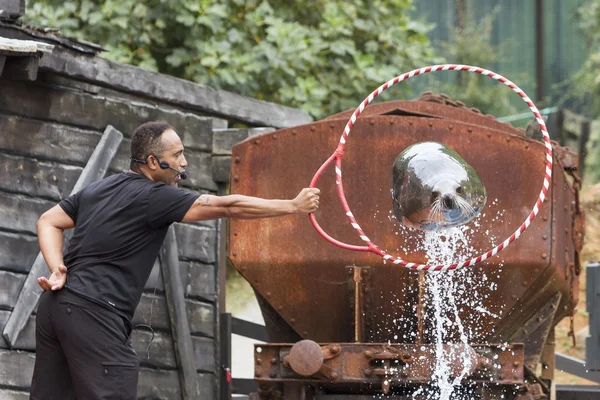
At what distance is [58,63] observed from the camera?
7449 mm

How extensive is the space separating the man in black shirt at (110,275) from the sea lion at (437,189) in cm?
82

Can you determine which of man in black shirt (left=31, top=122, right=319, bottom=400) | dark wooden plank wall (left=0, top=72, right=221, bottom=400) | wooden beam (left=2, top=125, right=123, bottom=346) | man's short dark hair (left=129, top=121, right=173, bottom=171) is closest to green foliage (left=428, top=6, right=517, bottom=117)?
dark wooden plank wall (left=0, top=72, right=221, bottom=400)

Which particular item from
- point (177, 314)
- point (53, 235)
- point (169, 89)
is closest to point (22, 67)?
point (53, 235)

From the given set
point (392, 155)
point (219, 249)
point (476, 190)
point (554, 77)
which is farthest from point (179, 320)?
point (554, 77)

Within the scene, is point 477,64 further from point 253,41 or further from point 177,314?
point 177,314

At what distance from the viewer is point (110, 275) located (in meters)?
5.50

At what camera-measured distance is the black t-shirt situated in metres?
5.48

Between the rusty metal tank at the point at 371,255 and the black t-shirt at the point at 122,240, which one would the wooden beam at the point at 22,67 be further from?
the black t-shirt at the point at 122,240

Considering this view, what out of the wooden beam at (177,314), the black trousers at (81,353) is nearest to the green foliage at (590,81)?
the wooden beam at (177,314)

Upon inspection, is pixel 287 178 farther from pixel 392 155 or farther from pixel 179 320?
pixel 179 320

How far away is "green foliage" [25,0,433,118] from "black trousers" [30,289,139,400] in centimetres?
613

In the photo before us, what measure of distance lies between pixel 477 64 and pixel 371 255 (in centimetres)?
1146

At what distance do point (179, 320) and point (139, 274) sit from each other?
278 centimetres

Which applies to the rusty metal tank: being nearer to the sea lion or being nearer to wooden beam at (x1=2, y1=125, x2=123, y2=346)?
the sea lion
